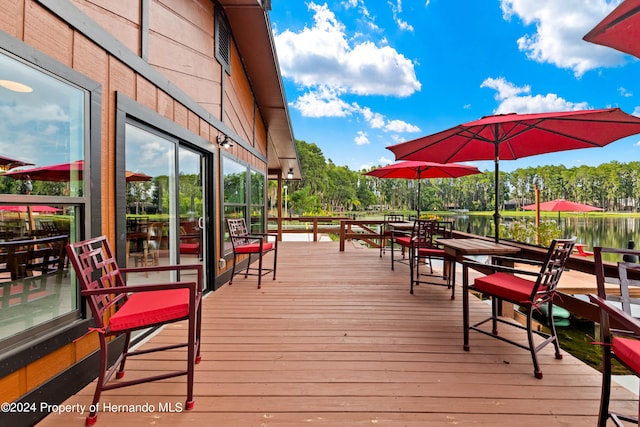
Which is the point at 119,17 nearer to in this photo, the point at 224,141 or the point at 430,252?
the point at 224,141

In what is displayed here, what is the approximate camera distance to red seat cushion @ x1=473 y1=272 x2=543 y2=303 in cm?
196

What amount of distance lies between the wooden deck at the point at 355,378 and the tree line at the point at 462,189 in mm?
16662

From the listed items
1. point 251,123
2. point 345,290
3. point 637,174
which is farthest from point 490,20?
point 345,290

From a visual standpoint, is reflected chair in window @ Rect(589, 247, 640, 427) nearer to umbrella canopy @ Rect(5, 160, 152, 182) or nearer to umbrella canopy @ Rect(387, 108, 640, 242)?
umbrella canopy @ Rect(387, 108, 640, 242)

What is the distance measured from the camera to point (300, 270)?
4.84 meters

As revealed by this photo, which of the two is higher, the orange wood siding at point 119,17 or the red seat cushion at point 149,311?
the orange wood siding at point 119,17

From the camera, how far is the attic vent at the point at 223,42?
12.6 feet

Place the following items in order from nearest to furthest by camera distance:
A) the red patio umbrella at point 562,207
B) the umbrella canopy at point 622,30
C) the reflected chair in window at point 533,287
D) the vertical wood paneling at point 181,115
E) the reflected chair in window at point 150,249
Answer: the umbrella canopy at point 622,30 → the reflected chair in window at point 533,287 → the reflected chair in window at point 150,249 → the vertical wood paneling at point 181,115 → the red patio umbrella at point 562,207

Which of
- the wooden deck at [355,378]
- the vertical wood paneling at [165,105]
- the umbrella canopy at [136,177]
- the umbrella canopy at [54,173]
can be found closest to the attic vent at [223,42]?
the vertical wood paneling at [165,105]

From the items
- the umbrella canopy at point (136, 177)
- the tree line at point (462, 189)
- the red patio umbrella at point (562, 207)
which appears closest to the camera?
the umbrella canopy at point (136, 177)

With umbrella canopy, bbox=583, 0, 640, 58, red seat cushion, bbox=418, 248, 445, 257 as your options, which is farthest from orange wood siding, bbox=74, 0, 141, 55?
red seat cushion, bbox=418, 248, 445, 257

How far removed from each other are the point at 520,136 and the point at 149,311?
4014 millimetres

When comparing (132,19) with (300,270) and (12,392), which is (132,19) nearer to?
(12,392)

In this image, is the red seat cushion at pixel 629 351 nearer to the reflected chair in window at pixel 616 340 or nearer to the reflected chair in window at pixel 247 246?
the reflected chair in window at pixel 616 340
